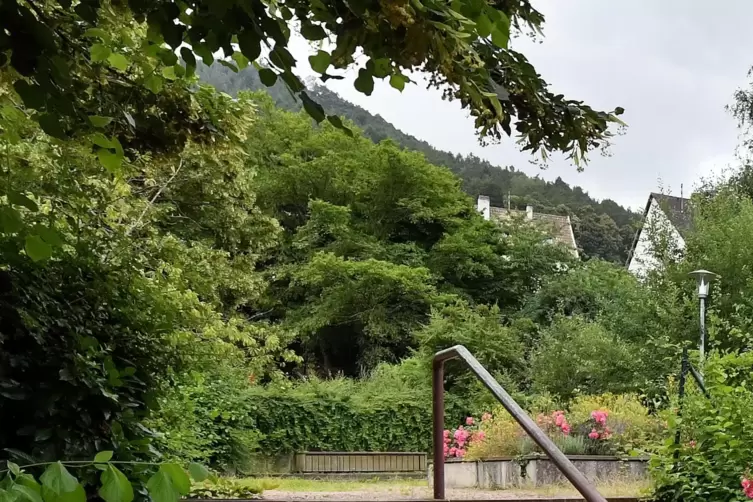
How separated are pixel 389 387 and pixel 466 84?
40.0ft

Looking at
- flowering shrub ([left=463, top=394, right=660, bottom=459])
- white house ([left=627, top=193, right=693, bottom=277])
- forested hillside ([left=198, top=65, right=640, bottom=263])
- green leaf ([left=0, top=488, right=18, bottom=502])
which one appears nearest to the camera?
green leaf ([left=0, top=488, right=18, bottom=502])

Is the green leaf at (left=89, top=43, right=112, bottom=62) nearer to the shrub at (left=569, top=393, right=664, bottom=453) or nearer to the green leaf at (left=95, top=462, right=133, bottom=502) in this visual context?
Answer: the green leaf at (left=95, top=462, right=133, bottom=502)

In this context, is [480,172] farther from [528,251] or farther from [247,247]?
[247,247]

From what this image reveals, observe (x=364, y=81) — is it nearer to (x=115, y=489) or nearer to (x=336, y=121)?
(x=336, y=121)

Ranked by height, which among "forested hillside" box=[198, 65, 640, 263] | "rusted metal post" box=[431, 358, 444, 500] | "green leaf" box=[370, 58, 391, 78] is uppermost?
"forested hillside" box=[198, 65, 640, 263]

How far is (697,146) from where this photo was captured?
30.7 m

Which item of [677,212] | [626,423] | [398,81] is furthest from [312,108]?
[677,212]

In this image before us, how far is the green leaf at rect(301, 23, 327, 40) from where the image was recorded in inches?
50.1

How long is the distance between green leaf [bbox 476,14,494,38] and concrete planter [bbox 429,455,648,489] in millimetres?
5194

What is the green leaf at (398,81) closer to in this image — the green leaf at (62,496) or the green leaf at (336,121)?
the green leaf at (336,121)

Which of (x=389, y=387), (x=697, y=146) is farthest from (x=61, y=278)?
(x=697, y=146)

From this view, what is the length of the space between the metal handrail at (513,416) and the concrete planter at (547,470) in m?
2.75

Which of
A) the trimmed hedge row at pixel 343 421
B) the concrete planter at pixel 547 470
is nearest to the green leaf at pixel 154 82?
the concrete planter at pixel 547 470

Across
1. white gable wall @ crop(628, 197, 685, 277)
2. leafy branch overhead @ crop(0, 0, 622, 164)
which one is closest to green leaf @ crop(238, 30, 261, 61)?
leafy branch overhead @ crop(0, 0, 622, 164)
